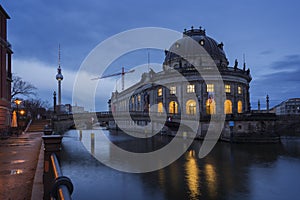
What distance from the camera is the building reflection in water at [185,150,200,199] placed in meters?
15.4

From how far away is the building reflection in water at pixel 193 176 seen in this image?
50.5 feet

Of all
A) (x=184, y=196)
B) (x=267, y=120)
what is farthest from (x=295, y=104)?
(x=184, y=196)

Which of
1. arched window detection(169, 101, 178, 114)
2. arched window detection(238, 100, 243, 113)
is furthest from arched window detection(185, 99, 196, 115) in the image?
arched window detection(238, 100, 243, 113)

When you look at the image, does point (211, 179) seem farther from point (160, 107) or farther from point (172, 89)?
point (160, 107)

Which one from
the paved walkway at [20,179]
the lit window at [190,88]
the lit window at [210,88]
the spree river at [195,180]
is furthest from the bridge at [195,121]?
the paved walkway at [20,179]

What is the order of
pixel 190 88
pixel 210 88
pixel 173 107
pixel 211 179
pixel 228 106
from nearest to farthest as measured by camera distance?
pixel 211 179, pixel 210 88, pixel 190 88, pixel 228 106, pixel 173 107

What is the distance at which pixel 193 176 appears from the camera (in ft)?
64.3

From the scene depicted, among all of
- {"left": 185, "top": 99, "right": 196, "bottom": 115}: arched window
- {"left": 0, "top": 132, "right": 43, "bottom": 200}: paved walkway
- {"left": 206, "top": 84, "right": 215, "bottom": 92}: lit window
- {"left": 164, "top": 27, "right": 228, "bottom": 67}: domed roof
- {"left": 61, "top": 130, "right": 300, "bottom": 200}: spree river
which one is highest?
{"left": 164, "top": 27, "right": 228, "bottom": 67}: domed roof

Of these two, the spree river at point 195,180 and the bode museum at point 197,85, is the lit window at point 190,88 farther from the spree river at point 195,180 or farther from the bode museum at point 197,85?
the spree river at point 195,180

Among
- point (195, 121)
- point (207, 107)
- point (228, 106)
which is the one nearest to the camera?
point (195, 121)

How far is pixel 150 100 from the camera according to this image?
68375 mm

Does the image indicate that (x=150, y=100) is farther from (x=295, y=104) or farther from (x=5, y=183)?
(x=295, y=104)

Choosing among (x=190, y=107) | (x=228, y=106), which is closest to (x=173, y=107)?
(x=190, y=107)

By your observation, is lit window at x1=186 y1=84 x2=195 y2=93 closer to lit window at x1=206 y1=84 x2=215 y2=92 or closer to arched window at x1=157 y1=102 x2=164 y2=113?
lit window at x1=206 y1=84 x2=215 y2=92
